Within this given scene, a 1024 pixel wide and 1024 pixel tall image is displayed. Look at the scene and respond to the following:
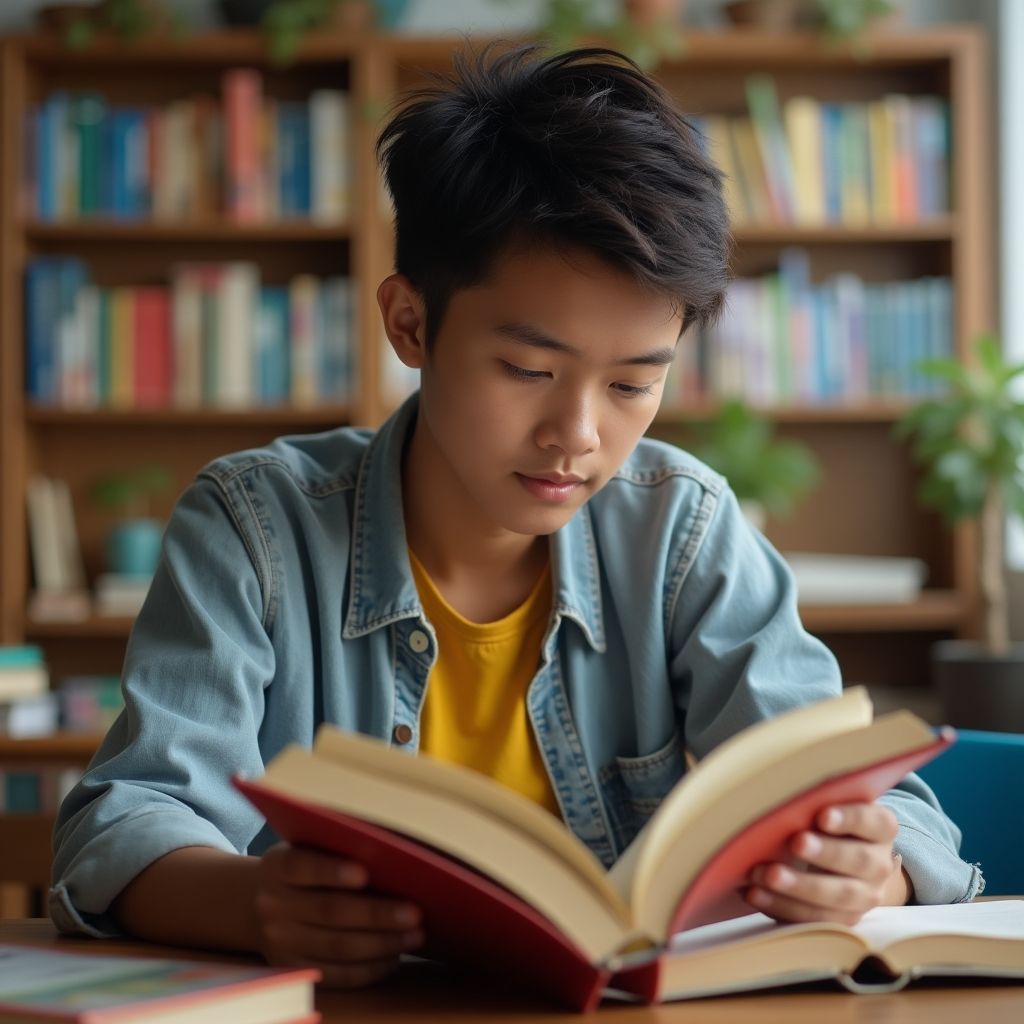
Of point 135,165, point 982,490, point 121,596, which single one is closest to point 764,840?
point 982,490

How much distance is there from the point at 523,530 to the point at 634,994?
447 mm

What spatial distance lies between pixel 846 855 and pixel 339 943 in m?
0.30

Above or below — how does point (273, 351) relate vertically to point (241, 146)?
below

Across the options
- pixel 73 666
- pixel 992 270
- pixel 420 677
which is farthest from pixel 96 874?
pixel 992 270

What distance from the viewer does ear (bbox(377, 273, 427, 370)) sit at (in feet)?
4.07

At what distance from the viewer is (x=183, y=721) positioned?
1.05 meters

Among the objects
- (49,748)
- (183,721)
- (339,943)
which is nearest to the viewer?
(339,943)

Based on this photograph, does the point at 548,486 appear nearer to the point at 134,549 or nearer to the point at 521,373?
the point at 521,373

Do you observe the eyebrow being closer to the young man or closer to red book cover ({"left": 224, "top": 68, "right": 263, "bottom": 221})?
the young man

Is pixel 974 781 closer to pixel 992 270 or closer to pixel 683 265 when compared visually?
pixel 683 265

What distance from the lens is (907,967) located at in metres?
0.84

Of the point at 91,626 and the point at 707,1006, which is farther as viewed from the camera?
the point at 91,626

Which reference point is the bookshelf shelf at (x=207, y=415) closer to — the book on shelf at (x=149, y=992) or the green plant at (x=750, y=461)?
the green plant at (x=750, y=461)

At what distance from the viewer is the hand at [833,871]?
32.8 inches
